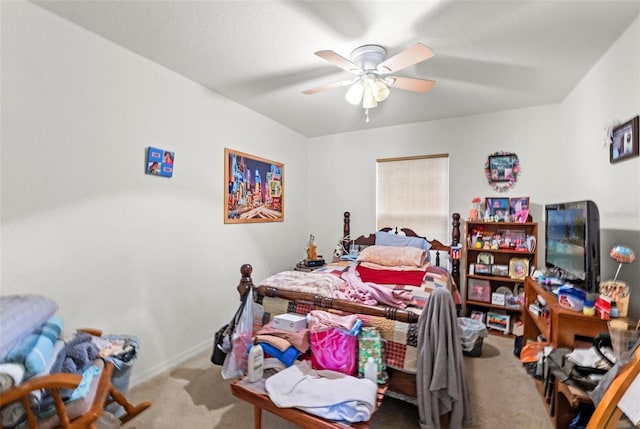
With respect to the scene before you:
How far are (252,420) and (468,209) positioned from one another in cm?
311

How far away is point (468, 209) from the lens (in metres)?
3.46

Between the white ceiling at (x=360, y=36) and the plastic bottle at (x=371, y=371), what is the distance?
2038 millimetres

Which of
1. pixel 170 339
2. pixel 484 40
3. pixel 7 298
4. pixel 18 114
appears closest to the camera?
pixel 7 298

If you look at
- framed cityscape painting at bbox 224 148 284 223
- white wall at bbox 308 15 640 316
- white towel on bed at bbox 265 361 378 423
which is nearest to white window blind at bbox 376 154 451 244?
white wall at bbox 308 15 640 316

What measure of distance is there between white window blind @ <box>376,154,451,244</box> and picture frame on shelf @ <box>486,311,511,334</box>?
0.95 meters

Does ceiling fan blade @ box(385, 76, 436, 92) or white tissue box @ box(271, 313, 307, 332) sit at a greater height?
ceiling fan blade @ box(385, 76, 436, 92)

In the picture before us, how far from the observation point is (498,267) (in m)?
3.13

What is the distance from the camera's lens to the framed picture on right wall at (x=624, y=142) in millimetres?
1704


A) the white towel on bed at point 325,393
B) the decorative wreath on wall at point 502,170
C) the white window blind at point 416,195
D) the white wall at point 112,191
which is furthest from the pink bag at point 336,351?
the decorative wreath on wall at point 502,170

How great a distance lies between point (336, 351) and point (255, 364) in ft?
1.58

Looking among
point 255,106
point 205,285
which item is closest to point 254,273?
point 205,285

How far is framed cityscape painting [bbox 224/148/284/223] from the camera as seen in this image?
303 cm

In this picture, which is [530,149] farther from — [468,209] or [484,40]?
[484,40]

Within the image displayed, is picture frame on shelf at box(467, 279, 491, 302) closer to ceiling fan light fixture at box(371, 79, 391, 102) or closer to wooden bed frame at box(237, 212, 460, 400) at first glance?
wooden bed frame at box(237, 212, 460, 400)
